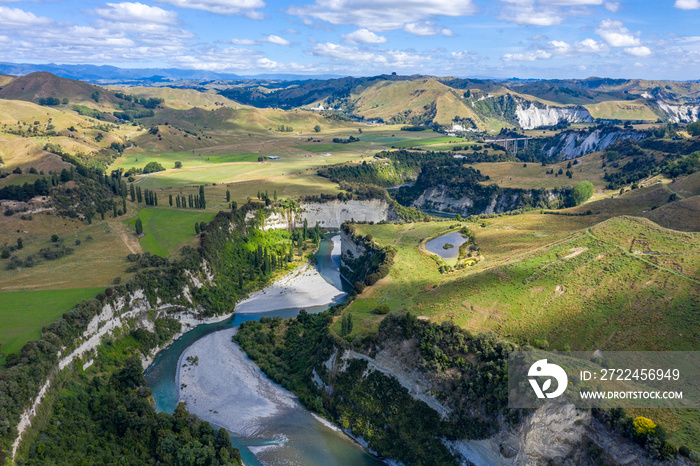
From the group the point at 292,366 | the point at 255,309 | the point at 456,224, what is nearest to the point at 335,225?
the point at 456,224

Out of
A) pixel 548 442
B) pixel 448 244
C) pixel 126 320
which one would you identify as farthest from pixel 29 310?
pixel 448 244

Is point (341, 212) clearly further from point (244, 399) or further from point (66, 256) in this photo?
point (244, 399)

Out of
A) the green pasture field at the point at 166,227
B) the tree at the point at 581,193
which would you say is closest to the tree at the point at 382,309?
the green pasture field at the point at 166,227

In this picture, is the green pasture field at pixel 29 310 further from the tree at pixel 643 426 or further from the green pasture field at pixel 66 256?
the tree at pixel 643 426

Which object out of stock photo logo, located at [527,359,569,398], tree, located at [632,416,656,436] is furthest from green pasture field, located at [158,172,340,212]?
tree, located at [632,416,656,436]

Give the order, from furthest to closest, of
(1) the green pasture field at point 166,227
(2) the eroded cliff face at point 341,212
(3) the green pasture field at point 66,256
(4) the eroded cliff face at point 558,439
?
(2) the eroded cliff face at point 341,212, (1) the green pasture field at point 166,227, (3) the green pasture field at point 66,256, (4) the eroded cliff face at point 558,439

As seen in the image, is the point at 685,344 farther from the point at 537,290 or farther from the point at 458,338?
the point at 458,338
